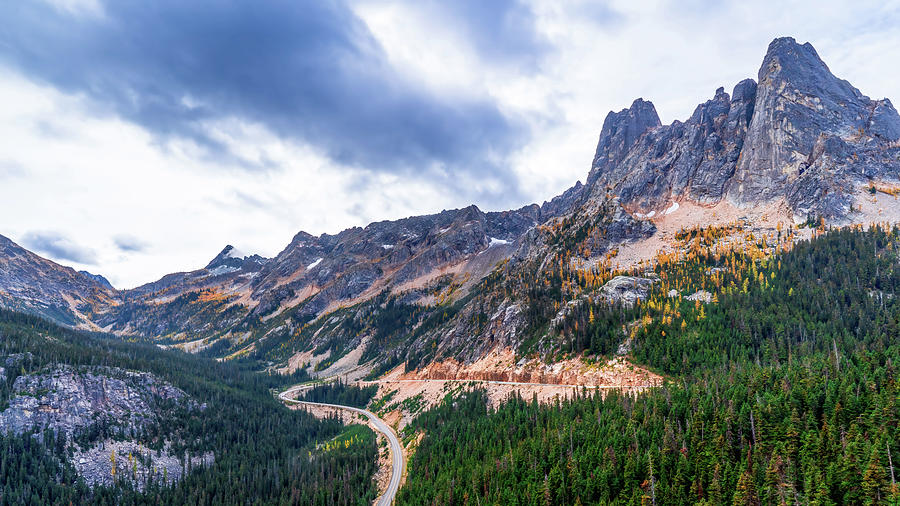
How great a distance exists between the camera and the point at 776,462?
154 feet

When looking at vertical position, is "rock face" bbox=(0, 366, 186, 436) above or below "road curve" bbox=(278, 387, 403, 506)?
above

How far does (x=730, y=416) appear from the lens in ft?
187

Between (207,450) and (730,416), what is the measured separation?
125934 millimetres

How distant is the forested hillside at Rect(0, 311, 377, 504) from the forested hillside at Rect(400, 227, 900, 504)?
21.4 metres

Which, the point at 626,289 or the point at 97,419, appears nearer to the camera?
the point at 97,419

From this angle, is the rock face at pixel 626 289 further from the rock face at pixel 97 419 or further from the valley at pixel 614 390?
the rock face at pixel 97 419

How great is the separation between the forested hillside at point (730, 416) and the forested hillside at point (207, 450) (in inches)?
844

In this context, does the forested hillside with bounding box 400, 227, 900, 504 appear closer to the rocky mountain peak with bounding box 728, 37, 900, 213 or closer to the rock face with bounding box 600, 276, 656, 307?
the rock face with bounding box 600, 276, 656, 307

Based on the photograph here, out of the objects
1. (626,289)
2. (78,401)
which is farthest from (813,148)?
(78,401)

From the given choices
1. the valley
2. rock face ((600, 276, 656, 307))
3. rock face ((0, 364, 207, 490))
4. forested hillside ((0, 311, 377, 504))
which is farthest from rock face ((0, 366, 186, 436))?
rock face ((600, 276, 656, 307))

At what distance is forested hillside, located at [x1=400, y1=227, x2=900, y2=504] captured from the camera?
46781 millimetres

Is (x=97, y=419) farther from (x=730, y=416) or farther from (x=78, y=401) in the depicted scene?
(x=730, y=416)

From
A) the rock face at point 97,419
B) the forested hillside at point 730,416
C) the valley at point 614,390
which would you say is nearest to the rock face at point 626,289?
the valley at point 614,390

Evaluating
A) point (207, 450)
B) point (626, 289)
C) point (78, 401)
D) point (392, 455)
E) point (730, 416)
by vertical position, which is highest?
point (626, 289)
